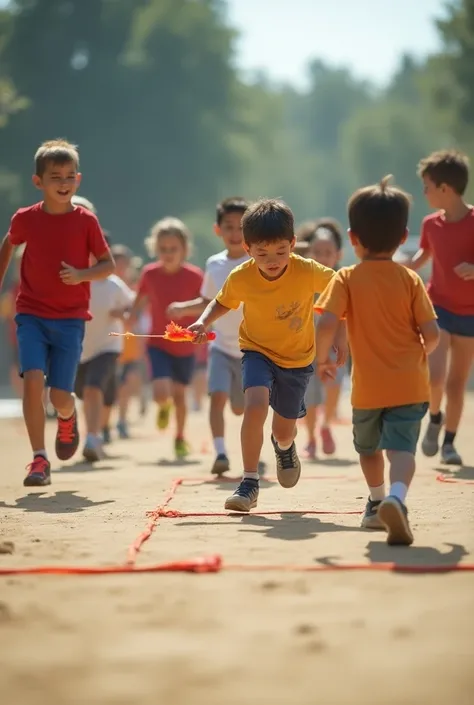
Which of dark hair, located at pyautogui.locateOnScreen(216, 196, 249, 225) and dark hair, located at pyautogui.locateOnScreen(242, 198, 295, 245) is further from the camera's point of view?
dark hair, located at pyautogui.locateOnScreen(216, 196, 249, 225)

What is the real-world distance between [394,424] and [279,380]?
4.83ft

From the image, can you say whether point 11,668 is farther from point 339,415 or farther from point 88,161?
point 88,161

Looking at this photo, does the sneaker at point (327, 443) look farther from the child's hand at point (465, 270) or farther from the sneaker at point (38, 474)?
the sneaker at point (38, 474)

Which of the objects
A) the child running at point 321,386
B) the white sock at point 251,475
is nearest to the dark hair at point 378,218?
the white sock at point 251,475

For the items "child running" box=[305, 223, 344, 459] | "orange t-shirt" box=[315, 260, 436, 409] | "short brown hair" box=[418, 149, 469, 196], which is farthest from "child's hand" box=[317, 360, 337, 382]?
"child running" box=[305, 223, 344, 459]

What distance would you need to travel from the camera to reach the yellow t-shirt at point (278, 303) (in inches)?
292

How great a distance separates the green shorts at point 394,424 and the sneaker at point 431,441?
11.0 feet

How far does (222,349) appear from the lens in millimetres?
10188

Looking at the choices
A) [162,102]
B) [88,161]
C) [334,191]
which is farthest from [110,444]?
[334,191]

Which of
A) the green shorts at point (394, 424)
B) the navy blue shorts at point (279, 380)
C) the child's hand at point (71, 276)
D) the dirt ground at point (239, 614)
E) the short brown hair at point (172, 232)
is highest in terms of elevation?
the short brown hair at point (172, 232)

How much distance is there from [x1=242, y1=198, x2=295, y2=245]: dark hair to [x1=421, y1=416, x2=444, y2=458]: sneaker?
9.53ft

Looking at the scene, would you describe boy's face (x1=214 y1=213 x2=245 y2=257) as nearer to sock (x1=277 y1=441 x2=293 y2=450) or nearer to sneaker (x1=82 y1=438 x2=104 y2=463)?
sneaker (x1=82 y1=438 x2=104 y2=463)

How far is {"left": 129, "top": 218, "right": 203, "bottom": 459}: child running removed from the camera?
40.5ft

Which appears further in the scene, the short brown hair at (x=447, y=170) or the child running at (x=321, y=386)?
the child running at (x=321, y=386)
